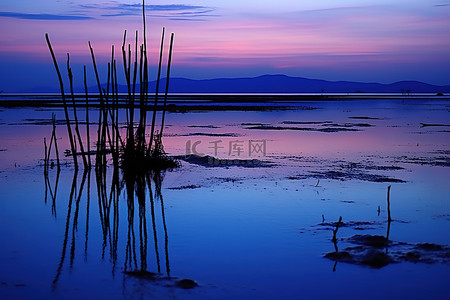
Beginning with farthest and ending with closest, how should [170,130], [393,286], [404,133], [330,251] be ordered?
[170,130]
[404,133]
[330,251]
[393,286]

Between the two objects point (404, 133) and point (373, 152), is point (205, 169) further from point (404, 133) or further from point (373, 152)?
point (404, 133)

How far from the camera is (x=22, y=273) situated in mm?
4789

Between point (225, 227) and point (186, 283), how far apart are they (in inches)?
79.4

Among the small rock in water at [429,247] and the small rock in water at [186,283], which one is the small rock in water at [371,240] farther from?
the small rock in water at [186,283]

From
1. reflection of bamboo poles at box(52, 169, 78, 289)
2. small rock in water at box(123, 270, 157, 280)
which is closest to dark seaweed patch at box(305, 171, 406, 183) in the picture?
reflection of bamboo poles at box(52, 169, 78, 289)

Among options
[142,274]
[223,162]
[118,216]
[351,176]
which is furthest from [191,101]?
[142,274]

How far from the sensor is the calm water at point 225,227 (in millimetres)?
4535

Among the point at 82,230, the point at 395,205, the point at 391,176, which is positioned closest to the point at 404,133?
the point at 391,176

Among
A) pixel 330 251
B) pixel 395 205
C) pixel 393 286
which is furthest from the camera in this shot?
pixel 395 205

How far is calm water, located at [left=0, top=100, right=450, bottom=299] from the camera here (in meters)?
4.54

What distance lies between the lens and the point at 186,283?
4512 millimetres

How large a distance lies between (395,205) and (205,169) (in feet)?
13.9

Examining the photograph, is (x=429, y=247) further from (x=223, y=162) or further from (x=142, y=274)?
(x=223, y=162)

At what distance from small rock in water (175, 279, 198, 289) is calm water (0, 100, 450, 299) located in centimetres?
5
